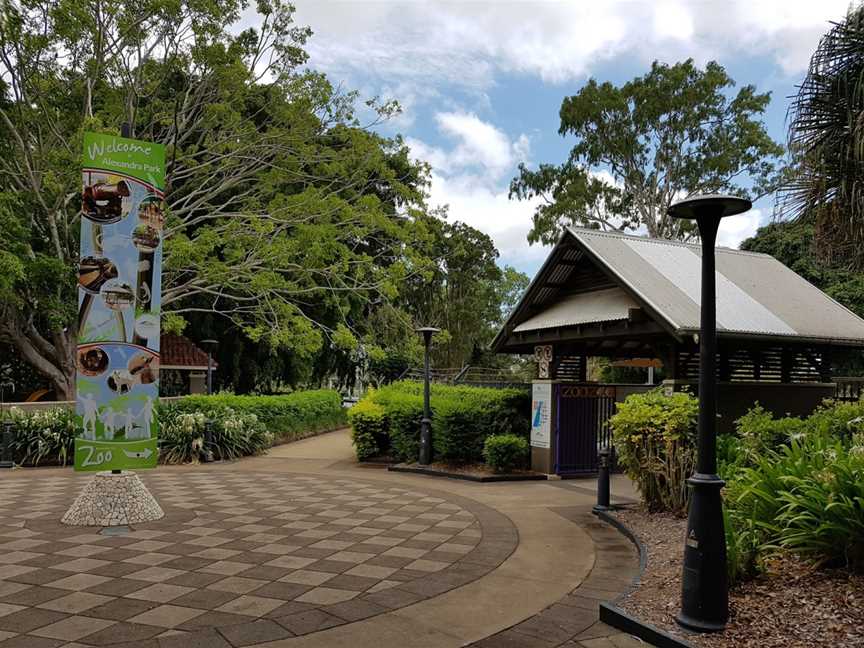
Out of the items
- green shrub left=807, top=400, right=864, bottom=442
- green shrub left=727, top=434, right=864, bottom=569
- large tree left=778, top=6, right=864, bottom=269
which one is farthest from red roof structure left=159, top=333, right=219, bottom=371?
green shrub left=727, top=434, right=864, bottom=569

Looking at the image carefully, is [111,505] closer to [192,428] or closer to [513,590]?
[513,590]

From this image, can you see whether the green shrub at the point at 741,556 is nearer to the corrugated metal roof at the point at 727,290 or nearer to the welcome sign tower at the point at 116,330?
the corrugated metal roof at the point at 727,290

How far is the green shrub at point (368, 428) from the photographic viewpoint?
1550cm

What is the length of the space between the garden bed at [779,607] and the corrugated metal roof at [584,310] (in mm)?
7293

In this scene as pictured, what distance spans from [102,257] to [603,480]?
23.7ft

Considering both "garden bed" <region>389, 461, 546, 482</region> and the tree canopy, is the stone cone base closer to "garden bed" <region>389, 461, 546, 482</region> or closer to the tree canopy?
"garden bed" <region>389, 461, 546, 482</region>

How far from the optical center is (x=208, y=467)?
47.9ft

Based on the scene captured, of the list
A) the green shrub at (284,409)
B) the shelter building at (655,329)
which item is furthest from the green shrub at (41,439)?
the shelter building at (655,329)

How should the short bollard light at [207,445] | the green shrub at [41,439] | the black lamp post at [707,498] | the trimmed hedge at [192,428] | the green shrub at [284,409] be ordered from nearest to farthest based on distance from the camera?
the black lamp post at [707,498] < the green shrub at [41,439] < the trimmed hedge at [192,428] < the short bollard light at [207,445] < the green shrub at [284,409]

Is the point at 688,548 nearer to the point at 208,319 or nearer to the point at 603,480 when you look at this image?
the point at 603,480

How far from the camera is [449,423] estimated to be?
546 inches

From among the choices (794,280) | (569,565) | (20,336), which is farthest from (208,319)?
(569,565)

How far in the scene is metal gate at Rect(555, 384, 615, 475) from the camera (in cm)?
1327

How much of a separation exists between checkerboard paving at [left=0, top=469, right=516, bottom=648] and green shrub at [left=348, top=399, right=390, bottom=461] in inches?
193
